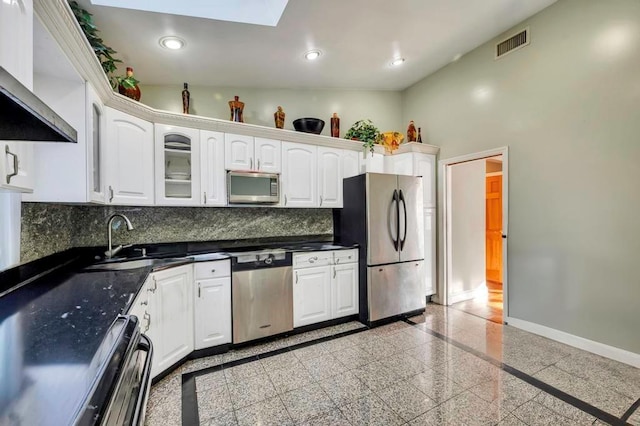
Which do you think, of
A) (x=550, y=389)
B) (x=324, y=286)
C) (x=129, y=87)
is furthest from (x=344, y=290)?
(x=129, y=87)

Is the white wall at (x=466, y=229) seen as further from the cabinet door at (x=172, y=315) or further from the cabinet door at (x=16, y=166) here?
the cabinet door at (x=16, y=166)

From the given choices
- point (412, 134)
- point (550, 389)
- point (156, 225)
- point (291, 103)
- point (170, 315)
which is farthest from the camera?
point (412, 134)

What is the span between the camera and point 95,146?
6.78 feet

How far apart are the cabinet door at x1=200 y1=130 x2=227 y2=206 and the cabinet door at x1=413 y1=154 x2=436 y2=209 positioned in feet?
8.32

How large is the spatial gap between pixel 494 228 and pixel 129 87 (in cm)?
588

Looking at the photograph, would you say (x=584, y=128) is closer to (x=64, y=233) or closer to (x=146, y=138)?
(x=146, y=138)

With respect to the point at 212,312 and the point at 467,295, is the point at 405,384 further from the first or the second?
the point at 467,295

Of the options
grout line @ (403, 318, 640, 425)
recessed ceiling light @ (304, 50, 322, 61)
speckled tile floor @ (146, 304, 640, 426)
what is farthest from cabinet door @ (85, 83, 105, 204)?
grout line @ (403, 318, 640, 425)

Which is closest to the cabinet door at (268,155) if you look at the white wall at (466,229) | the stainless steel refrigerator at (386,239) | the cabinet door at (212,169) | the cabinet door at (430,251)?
the cabinet door at (212,169)

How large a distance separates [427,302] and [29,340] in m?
4.18

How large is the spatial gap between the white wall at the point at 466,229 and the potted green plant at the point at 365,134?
1128mm

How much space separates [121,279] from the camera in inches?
69.6

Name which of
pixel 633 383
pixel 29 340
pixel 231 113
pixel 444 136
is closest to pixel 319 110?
pixel 231 113

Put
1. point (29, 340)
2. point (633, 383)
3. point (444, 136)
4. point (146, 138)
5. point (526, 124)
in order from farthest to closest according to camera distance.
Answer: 1. point (444, 136)
2. point (526, 124)
3. point (146, 138)
4. point (633, 383)
5. point (29, 340)
